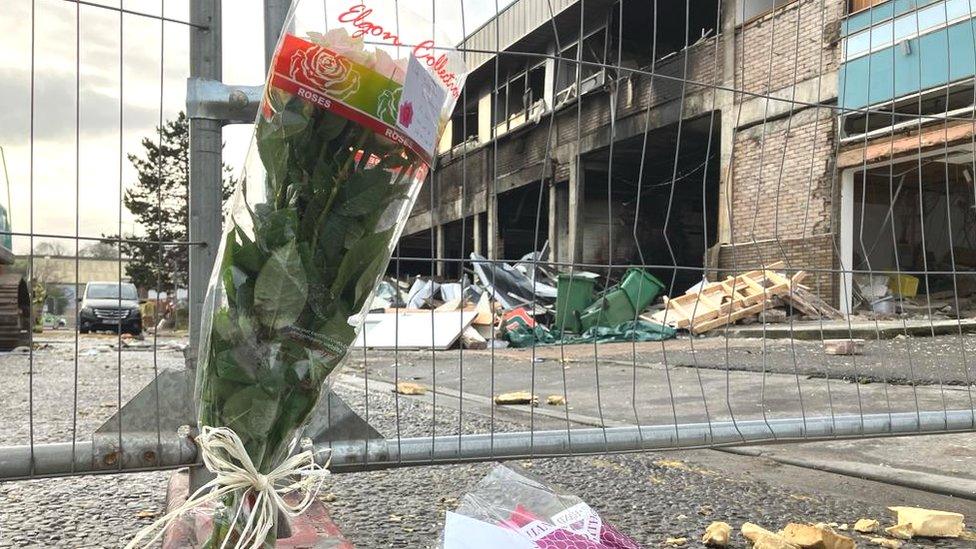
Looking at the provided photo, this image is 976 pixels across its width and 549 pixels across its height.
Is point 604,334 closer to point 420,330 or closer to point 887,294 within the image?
point 420,330

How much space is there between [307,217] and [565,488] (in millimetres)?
1907

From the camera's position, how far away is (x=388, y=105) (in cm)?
103

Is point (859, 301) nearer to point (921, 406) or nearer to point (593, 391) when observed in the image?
point (921, 406)

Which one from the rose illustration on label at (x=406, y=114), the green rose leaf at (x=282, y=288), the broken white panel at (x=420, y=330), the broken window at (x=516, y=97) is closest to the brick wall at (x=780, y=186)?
the broken window at (x=516, y=97)

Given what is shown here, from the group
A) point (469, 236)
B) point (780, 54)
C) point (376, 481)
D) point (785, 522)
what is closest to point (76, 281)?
point (469, 236)

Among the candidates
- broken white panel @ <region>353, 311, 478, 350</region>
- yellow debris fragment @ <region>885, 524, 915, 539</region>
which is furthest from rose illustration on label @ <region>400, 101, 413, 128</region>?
broken white panel @ <region>353, 311, 478, 350</region>

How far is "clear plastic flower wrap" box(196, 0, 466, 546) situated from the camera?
102 centimetres

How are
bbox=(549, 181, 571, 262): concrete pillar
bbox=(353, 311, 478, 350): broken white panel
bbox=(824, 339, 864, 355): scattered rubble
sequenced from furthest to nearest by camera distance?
1. bbox=(353, 311, 478, 350): broken white panel
2. bbox=(824, 339, 864, 355): scattered rubble
3. bbox=(549, 181, 571, 262): concrete pillar

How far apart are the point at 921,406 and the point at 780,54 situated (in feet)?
7.01

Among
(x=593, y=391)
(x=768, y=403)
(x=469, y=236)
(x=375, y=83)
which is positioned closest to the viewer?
(x=375, y=83)

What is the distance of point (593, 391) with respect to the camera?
225 inches

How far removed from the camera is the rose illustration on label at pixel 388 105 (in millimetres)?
1022

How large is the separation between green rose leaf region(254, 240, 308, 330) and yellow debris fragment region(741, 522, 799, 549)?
1457 mm

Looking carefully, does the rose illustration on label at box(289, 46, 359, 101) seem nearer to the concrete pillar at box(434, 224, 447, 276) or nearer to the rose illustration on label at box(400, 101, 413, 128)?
the rose illustration on label at box(400, 101, 413, 128)
